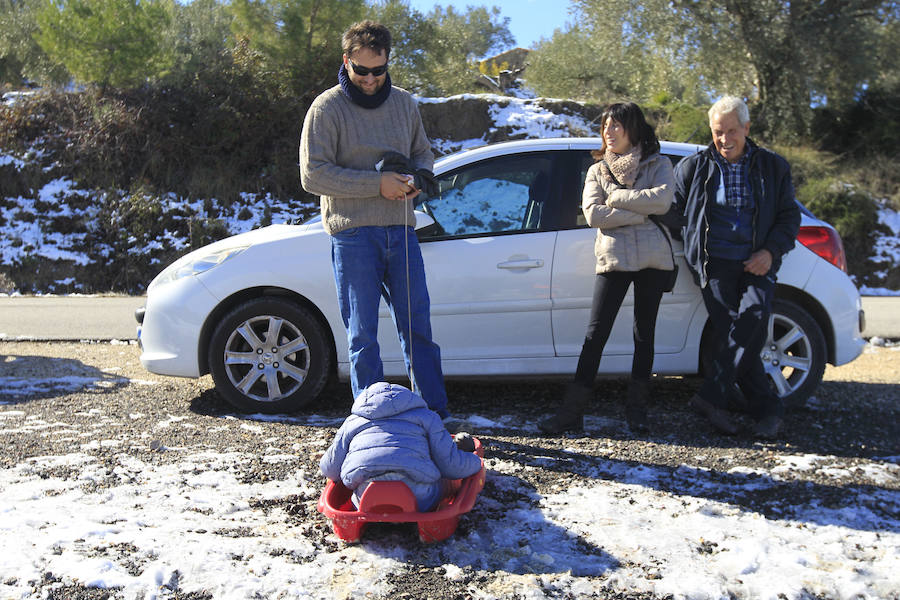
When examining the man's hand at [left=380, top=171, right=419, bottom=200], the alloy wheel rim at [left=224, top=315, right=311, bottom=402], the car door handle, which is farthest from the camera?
the alloy wheel rim at [left=224, top=315, right=311, bottom=402]

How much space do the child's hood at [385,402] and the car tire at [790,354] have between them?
8.36 feet

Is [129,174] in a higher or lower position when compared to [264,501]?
higher

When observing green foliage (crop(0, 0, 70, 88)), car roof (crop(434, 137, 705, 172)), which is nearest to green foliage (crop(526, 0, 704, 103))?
green foliage (crop(0, 0, 70, 88))

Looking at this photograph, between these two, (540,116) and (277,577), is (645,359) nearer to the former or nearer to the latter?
(277,577)

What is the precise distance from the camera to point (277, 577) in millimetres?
2799

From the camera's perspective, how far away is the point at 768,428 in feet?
15.0

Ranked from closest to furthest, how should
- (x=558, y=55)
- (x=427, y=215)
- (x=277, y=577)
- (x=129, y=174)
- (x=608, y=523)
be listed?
1. (x=277, y=577)
2. (x=608, y=523)
3. (x=427, y=215)
4. (x=129, y=174)
5. (x=558, y=55)

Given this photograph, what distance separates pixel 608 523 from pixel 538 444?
1136 millimetres

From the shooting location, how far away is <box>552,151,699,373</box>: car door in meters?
5.00

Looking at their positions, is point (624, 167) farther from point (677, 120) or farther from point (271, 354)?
point (677, 120)

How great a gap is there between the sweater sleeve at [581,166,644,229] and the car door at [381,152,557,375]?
55 cm

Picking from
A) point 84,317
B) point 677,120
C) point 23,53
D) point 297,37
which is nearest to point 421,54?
point 297,37

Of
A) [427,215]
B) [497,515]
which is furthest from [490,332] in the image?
[497,515]

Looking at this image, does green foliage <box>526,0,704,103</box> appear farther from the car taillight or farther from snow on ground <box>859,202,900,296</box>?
the car taillight
